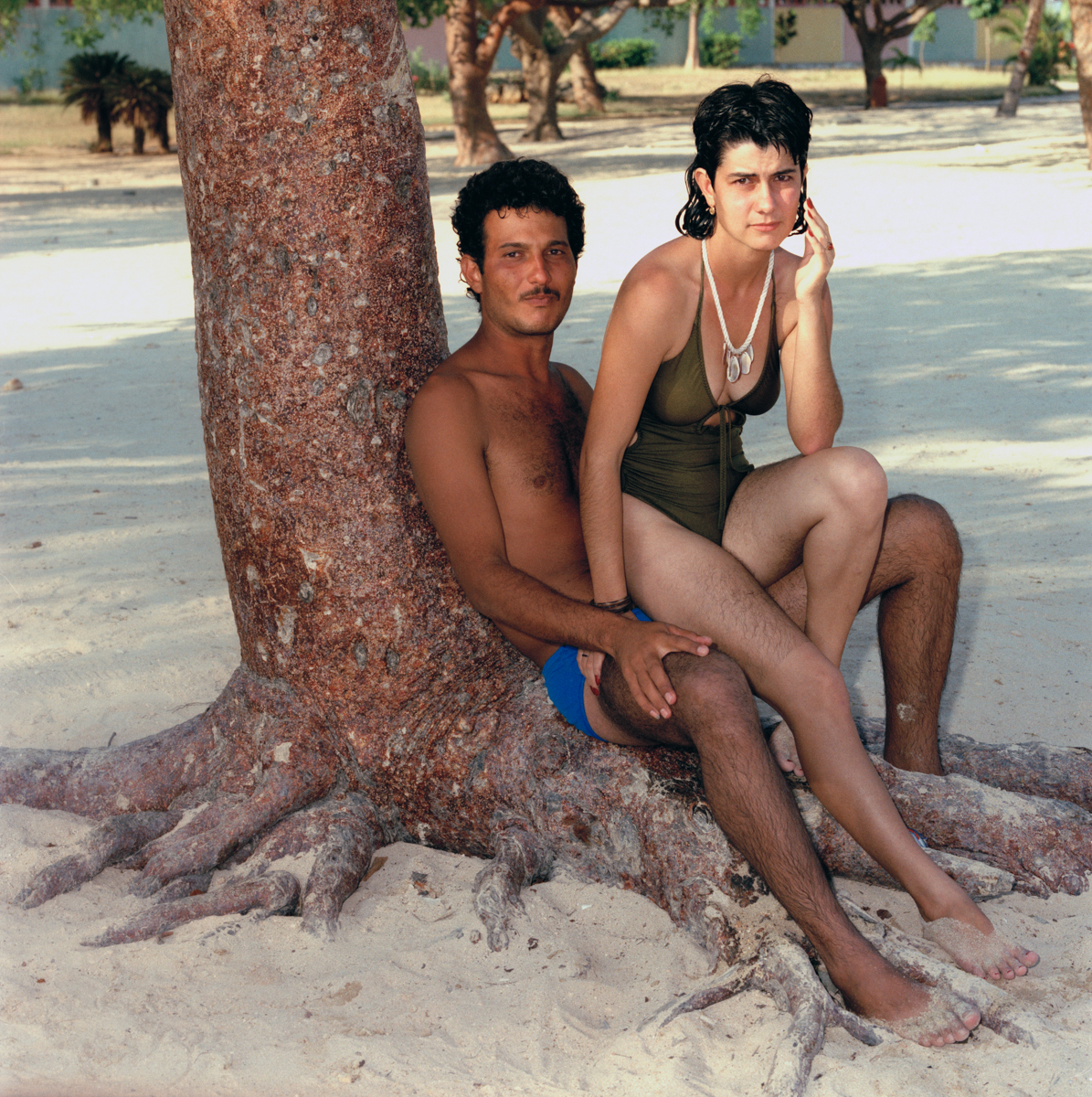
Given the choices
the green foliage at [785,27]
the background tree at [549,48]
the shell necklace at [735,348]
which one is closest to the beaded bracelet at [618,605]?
the shell necklace at [735,348]

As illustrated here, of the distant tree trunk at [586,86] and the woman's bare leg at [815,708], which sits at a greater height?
the distant tree trunk at [586,86]

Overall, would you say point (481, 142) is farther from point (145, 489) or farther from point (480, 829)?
point (480, 829)

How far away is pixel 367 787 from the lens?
3.24 meters

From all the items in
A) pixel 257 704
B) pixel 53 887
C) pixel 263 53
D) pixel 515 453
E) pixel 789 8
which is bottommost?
pixel 53 887

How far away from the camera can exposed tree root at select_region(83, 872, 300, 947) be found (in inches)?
112

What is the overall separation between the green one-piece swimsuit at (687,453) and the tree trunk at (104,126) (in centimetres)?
2519

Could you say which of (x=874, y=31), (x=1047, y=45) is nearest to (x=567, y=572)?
(x=874, y=31)

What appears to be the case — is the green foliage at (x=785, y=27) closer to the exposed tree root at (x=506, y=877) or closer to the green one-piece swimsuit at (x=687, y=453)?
the green one-piece swimsuit at (x=687, y=453)

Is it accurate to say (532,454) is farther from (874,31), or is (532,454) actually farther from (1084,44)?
(874,31)

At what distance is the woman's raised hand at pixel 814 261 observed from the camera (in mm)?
3080

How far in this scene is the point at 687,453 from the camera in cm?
317

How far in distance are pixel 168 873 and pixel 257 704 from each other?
19.3 inches

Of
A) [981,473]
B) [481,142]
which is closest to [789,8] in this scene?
[481,142]

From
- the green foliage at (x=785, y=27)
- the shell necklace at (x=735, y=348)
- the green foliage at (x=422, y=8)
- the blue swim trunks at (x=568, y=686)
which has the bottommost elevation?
the blue swim trunks at (x=568, y=686)
